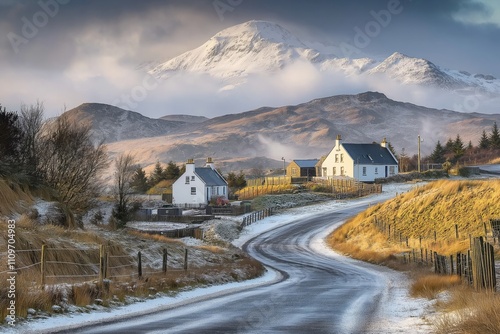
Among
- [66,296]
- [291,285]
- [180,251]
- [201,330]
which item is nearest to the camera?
[201,330]

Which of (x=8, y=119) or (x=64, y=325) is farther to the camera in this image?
(x=8, y=119)

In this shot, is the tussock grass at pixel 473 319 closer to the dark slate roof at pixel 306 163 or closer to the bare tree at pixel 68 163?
the bare tree at pixel 68 163

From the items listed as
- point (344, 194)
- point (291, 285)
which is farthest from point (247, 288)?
point (344, 194)

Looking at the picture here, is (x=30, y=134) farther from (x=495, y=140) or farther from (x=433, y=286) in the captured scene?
(x=495, y=140)

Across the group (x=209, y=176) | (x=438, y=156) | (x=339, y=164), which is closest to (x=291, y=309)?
(x=209, y=176)

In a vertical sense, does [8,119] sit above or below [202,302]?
above

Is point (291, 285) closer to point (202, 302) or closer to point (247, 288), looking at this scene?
point (247, 288)

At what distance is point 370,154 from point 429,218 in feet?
199

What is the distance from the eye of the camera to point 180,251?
122 ft

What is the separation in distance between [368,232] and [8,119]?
34463 mm

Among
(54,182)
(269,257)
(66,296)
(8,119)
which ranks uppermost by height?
(8,119)

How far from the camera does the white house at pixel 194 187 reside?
10125 centimetres

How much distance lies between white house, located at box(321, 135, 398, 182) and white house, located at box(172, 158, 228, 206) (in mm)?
24485

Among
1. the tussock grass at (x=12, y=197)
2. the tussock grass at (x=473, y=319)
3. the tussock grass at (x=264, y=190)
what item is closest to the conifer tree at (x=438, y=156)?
the tussock grass at (x=264, y=190)
